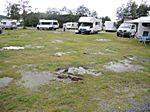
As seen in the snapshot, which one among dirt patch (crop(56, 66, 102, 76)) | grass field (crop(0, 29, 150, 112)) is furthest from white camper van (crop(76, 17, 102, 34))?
dirt patch (crop(56, 66, 102, 76))

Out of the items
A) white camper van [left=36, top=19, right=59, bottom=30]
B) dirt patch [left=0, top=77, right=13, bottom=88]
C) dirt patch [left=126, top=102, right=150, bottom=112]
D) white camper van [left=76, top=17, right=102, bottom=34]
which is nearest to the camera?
dirt patch [left=126, top=102, right=150, bottom=112]

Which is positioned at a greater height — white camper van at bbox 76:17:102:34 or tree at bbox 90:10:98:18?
tree at bbox 90:10:98:18

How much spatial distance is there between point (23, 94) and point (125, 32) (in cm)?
2268

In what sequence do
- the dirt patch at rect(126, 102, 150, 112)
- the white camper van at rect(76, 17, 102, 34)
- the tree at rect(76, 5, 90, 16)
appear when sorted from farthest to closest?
the tree at rect(76, 5, 90, 16) < the white camper van at rect(76, 17, 102, 34) < the dirt patch at rect(126, 102, 150, 112)

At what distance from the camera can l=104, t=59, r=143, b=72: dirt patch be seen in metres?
10.2

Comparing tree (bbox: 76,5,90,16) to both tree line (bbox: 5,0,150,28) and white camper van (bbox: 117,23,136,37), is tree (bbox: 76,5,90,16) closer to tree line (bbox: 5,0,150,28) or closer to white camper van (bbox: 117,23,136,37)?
tree line (bbox: 5,0,150,28)

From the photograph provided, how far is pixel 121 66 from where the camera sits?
10.9 meters

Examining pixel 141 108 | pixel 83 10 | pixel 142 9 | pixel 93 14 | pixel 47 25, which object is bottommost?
pixel 141 108

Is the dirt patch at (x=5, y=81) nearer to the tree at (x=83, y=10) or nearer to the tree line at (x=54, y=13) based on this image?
the tree line at (x=54, y=13)

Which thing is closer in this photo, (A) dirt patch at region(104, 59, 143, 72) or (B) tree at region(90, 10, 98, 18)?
(A) dirt patch at region(104, 59, 143, 72)

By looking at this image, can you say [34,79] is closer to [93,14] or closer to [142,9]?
[142,9]

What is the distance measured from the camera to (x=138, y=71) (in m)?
A: 9.84

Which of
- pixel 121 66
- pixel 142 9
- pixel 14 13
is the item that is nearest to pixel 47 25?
pixel 14 13

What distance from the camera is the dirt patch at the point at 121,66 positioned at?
10196 millimetres
